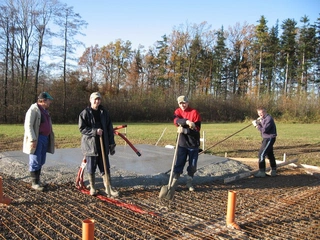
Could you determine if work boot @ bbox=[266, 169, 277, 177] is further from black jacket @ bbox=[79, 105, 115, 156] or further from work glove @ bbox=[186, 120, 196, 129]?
black jacket @ bbox=[79, 105, 115, 156]

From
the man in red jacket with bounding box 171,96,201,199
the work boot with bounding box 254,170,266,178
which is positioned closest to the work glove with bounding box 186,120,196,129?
the man in red jacket with bounding box 171,96,201,199

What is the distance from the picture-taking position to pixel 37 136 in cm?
491

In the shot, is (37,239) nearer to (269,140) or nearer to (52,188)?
(52,188)

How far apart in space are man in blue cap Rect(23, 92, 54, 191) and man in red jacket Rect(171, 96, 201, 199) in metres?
2.13

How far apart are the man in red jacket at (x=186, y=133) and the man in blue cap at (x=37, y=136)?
2131mm

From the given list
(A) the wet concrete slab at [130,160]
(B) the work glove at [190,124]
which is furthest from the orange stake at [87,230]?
(A) the wet concrete slab at [130,160]

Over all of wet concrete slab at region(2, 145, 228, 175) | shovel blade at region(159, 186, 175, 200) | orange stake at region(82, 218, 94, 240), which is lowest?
shovel blade at region(159, 186, 175, 200)

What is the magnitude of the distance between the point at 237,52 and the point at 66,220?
130ft

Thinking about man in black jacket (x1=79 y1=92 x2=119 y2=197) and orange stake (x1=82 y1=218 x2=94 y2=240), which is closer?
orange stake (x1=82 y1=218 x2=94 y2=240)

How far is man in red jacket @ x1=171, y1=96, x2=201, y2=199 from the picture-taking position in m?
5.11

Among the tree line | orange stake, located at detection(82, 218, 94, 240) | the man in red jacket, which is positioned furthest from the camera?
the tree line

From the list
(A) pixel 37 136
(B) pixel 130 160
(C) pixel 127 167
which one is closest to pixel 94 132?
(A) pixel 37 136

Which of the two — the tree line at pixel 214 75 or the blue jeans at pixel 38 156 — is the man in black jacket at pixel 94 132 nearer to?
the blue jeans at pixel 38 156

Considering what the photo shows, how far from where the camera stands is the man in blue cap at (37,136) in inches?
190
